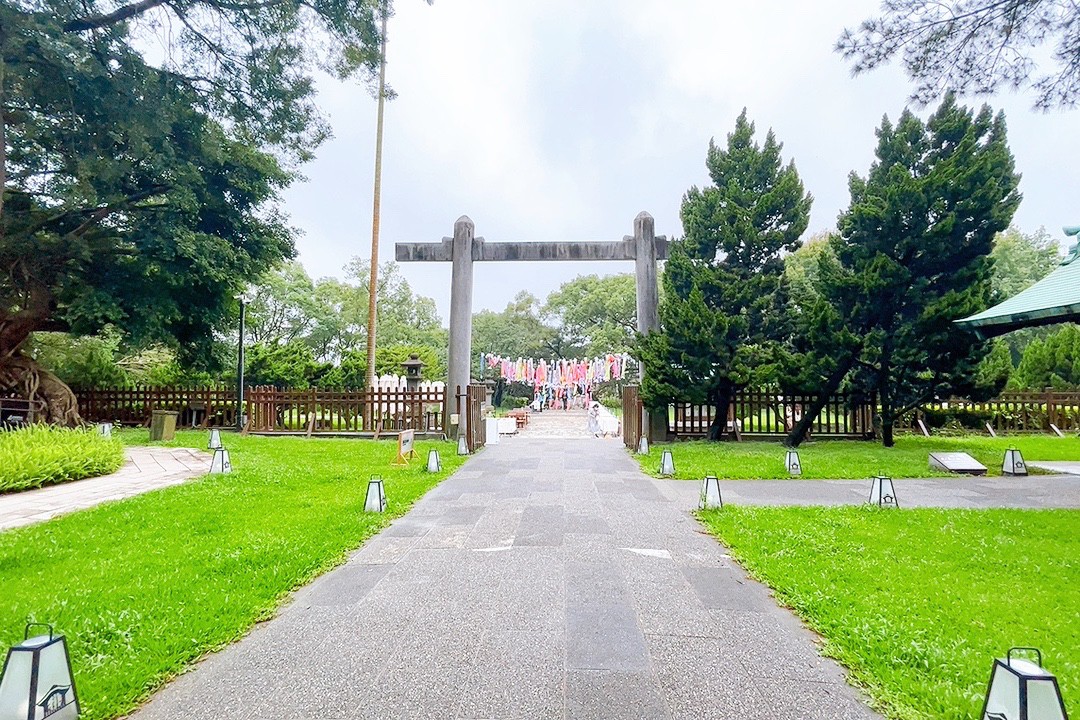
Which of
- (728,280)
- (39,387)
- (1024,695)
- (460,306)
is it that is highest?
(728,280)

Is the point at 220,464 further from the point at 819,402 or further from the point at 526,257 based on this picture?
the point at 819,402

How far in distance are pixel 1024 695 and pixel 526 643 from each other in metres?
1.92

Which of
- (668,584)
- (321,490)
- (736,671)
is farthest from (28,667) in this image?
(321,490)

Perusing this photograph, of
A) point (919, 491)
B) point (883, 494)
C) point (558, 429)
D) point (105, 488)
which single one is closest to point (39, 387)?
point (105, 488)

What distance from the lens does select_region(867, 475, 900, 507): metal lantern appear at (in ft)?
18.6

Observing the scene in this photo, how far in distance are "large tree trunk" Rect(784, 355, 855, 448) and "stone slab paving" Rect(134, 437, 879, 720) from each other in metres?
7.42

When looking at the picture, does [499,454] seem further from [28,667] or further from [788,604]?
[28,667]

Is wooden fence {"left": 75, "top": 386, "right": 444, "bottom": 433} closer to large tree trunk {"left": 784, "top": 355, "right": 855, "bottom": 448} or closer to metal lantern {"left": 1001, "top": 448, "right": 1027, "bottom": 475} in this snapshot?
large tree trunk {"left": 784, "top": 355, "right": 855, "bottom": 448}

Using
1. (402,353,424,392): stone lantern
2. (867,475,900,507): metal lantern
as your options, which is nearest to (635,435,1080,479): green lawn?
(867,475,900,507): metal lantern

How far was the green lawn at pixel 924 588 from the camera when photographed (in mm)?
2334

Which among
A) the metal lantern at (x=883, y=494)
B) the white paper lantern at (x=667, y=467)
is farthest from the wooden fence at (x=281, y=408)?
the metal lantern at (x=883, y=494)

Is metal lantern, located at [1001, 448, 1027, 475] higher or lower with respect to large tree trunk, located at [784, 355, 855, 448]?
lower

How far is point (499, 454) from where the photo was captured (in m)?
10.8

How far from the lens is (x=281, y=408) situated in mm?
14336
